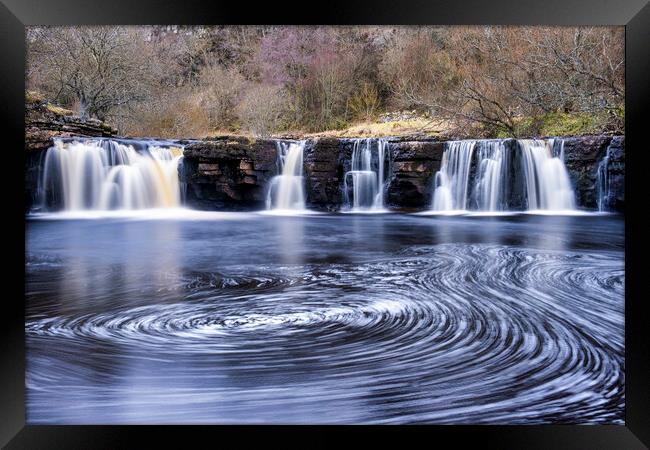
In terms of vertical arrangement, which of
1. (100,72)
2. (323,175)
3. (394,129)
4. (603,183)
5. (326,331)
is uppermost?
(100,72)

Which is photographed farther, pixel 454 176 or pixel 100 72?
pixel 454 176

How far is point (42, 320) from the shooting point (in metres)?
2.47

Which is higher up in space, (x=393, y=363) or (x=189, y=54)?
(x=189, y=54)

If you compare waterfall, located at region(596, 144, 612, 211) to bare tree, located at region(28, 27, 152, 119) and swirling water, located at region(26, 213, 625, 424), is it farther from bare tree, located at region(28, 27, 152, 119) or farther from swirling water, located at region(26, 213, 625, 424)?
bare tree, located at region(28, 27, 152, 119)

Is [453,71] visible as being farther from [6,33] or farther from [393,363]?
[6,33]

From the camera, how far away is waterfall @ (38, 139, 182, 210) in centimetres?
549

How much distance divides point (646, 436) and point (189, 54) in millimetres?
5282

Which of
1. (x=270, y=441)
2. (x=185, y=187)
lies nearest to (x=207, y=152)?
(x=185, y=187)

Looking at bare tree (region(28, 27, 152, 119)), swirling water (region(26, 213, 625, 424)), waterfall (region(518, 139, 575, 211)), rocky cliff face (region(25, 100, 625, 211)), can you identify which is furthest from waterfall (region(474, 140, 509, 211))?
bare tree (region(28, 27, 152, 119))

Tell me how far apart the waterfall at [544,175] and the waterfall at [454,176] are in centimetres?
67

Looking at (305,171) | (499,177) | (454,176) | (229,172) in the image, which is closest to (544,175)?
(499,177)

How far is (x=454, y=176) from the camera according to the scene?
6484 millimetres
